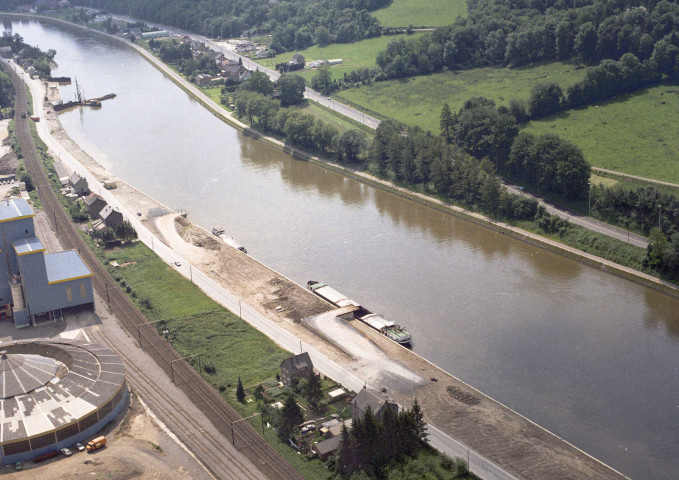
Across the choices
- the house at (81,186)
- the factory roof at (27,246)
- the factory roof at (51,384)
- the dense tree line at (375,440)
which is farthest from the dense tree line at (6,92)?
the dense tree line at (375,440)

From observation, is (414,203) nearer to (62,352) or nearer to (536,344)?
(536,344)

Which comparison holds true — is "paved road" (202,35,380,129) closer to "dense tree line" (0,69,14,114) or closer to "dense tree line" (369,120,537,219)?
"dense tree line" (369,120,537,219)

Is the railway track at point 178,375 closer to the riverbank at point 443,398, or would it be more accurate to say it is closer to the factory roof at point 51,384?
the factory roof at point 51,384

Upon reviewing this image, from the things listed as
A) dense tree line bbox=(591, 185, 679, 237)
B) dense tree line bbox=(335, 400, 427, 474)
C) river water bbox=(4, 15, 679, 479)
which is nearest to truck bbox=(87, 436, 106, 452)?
dense tree line bbox=(335, 400, 427, 474)

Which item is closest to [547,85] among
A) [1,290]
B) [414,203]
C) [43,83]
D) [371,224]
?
[414,203]

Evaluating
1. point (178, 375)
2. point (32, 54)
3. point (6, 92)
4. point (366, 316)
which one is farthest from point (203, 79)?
point (178, 375)

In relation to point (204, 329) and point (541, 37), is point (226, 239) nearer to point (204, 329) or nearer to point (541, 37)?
point (204, 329)

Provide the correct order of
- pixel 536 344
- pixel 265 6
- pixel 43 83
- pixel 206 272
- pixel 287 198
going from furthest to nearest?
pixel 265 6 < pixel 43 83 < pixel 287 198 < pixel 206 272 < pixel 536 344
